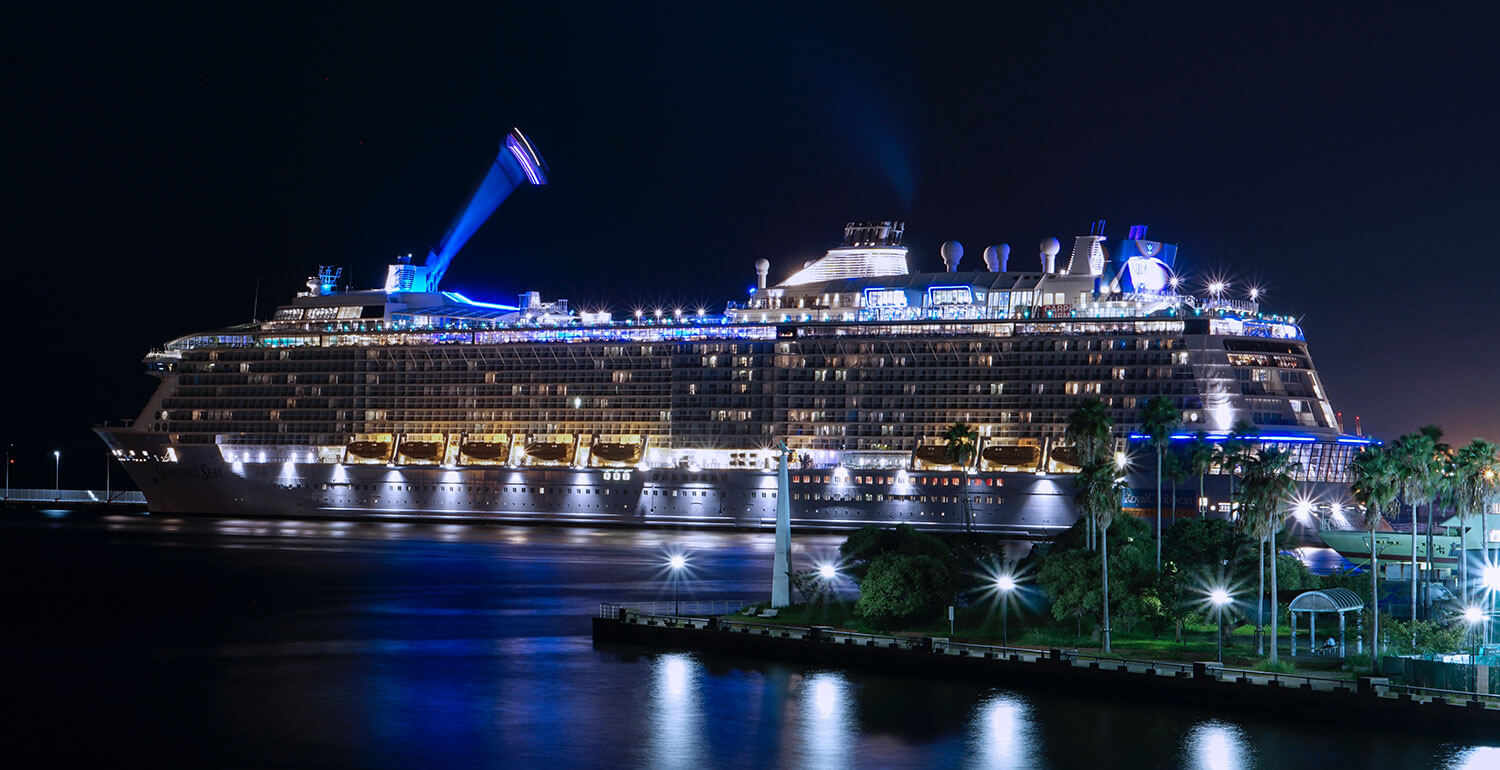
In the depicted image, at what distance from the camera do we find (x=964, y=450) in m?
99.9

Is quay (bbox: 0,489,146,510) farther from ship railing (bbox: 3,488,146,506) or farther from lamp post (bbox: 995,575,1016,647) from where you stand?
lamp post (bbox: 995,575,1016,647)

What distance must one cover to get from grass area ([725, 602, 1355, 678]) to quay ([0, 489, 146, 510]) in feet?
391

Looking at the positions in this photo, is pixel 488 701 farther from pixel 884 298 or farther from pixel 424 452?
pixel 424 452

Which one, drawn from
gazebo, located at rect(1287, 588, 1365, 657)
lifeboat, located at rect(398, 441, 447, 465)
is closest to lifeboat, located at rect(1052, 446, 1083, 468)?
lifeboat, located at rect(398, 441, 447, 465)

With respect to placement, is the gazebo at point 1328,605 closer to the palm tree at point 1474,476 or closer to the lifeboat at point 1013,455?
the palm tree at point 1474,476

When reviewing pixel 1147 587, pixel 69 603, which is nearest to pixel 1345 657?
pixel 1147 587

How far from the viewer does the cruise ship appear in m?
101

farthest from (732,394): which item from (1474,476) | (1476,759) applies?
(1476,759)

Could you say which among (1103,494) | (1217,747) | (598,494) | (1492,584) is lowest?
(1217,747)

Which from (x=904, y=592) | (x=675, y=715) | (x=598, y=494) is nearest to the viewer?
(x=675, y=715)

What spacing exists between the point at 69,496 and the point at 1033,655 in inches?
5927

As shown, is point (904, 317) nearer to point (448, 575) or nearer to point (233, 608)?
point (448, 575)

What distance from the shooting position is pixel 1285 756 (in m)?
39.6

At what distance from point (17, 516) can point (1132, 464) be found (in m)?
98.8
